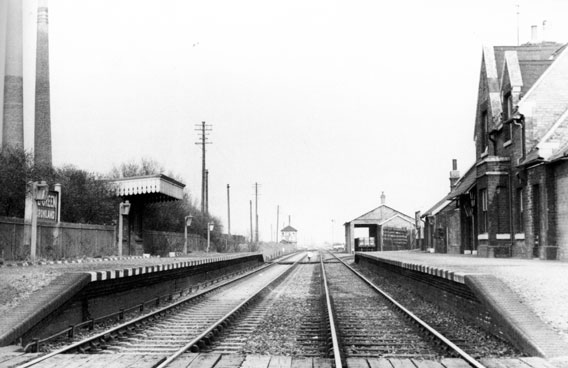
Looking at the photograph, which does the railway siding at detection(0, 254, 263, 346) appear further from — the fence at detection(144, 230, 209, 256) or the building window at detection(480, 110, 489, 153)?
the building window at detection(480, 110, 489, 153)

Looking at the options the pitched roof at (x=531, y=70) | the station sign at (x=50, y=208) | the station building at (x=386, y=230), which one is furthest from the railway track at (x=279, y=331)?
the station building at (x=386, y=230)

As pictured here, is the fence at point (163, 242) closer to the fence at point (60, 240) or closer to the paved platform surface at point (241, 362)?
the fence at point (60, 240)

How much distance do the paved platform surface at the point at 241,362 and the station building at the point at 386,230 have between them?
6084cm

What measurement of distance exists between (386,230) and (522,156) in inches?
1884

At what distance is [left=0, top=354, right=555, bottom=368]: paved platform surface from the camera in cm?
796

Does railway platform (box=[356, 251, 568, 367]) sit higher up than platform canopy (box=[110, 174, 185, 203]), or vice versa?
platform canopy (box=[110, 174, 185, 203])

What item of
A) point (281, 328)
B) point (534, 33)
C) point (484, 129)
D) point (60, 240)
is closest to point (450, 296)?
point (281, 328)

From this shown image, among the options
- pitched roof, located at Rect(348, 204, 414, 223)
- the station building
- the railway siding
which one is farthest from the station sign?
pitched roof, located at Rect(348, 204, 414, 223)

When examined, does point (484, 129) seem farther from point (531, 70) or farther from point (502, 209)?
point (502, 209)

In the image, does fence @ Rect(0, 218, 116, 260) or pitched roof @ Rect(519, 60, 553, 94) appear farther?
pitched roof @ Rect(519, 60, 553, 94)

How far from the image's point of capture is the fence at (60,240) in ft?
64.2

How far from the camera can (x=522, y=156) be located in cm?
2550

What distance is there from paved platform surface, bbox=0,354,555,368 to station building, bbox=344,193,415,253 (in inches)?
2395

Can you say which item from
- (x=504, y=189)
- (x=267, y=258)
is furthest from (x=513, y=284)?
(x=267, y=258)
